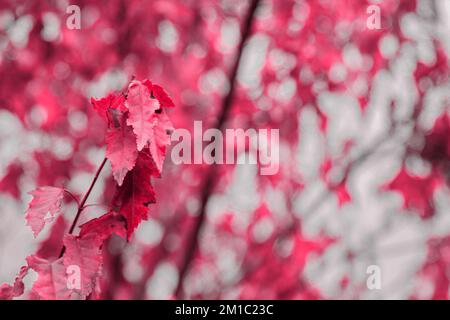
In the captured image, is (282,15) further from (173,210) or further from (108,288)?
(108,288)

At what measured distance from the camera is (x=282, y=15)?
2811 mm

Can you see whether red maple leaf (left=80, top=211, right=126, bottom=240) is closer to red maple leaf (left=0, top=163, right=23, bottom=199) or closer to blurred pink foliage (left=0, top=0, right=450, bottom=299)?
blurred pink foliage (left=0, top=0, right=450, bottom=299)

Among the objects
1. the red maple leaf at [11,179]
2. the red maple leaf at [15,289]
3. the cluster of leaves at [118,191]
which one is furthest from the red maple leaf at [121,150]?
the red maple leaf at [11,179]
